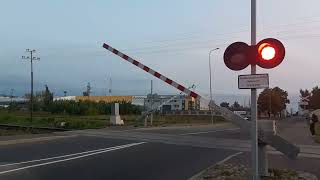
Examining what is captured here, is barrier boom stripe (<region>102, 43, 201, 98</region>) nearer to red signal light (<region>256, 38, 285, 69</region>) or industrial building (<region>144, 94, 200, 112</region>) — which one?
industrial building (<region>144, 94, 200, 112</region>)

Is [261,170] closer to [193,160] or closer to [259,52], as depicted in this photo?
[259,52]

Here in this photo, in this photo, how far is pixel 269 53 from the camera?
32.7ft

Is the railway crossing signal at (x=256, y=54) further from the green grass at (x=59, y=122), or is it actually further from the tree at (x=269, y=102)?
the tree at (x=269, y=102)

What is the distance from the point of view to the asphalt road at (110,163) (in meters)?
13.7

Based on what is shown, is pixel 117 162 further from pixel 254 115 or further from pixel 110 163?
pixel 254 115

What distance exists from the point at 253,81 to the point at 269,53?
1.88ft

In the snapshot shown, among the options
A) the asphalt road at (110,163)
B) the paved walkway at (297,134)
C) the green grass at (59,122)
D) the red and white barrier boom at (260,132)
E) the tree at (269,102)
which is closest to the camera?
the red and white barrier boom at (260,132)

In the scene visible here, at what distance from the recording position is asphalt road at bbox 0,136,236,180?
13664 mm

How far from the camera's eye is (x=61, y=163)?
53.5 feet

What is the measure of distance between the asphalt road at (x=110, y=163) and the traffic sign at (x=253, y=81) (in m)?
4.16

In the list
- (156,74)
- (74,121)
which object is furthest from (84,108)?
(156,74)

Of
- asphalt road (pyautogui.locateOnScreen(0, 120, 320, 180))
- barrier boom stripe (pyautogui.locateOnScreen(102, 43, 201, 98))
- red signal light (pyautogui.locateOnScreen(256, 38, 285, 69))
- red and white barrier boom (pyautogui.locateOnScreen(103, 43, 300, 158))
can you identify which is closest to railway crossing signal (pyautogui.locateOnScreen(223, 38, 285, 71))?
red signal light (pyautogui.locateOnScreen(256, 38, 285, 69))

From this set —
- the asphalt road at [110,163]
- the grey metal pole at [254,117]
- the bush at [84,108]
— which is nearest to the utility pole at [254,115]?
the grey metal pole at [254,117]

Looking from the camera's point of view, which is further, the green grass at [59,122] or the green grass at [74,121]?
the green grass at [74,121]
